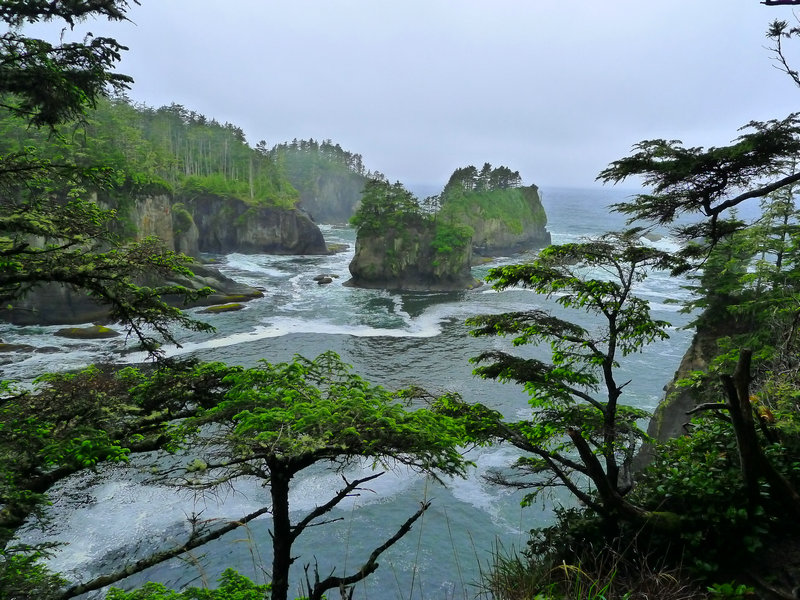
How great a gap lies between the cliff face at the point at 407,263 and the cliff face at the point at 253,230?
74.4 ft

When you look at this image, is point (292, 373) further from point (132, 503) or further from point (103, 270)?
point (132, 503)

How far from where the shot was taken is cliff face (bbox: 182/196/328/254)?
7619cm

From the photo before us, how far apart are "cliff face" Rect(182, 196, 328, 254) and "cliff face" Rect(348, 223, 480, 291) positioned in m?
22.7

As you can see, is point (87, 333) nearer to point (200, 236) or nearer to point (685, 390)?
point (685, 390)

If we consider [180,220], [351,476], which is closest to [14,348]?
[351,476]

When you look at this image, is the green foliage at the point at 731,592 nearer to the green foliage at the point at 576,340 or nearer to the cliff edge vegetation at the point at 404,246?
the green foliage at the point at 576,340

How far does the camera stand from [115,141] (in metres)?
58.9

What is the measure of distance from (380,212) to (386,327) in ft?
69.3

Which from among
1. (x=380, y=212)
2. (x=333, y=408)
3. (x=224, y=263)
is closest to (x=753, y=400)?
(x=333, y=408)

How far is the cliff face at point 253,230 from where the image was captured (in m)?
76.2

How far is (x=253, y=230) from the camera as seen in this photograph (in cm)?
7681

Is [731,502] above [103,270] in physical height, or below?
below

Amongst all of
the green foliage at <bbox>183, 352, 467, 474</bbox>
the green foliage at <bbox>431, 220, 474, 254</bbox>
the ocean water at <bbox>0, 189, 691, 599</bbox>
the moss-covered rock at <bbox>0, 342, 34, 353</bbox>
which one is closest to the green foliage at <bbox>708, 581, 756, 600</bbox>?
the ocean water at <bbox>0, 189, 691, 599</bbox>

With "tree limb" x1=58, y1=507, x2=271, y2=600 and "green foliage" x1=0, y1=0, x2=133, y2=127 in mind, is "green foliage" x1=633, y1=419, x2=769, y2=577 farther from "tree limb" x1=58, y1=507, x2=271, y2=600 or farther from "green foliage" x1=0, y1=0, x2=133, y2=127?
"green foliage" x1=0, y1=0, x2=133, y2=127
